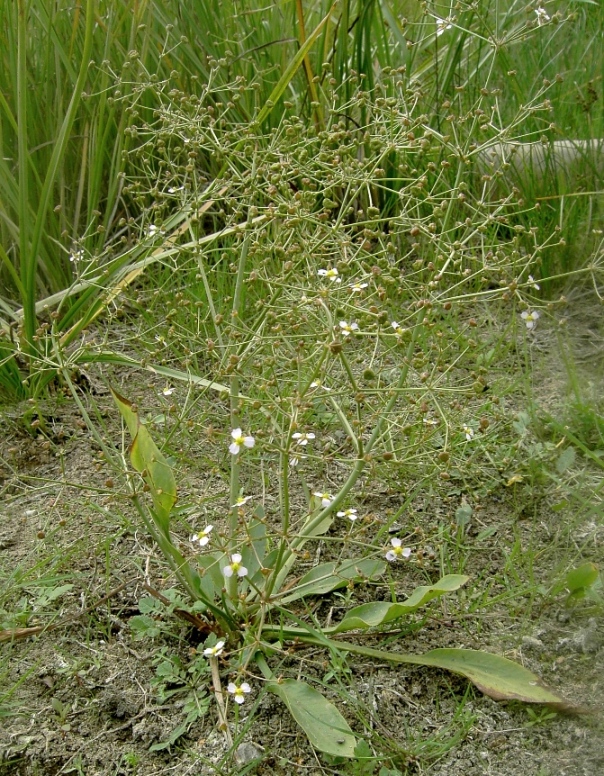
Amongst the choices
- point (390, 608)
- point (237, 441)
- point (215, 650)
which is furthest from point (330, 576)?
point (237, 441)

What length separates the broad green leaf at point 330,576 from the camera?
1841mm

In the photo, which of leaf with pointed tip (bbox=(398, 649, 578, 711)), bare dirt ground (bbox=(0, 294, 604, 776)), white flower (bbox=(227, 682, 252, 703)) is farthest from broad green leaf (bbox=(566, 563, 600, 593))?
white flower (bbox=(227, 682, 252, 703))

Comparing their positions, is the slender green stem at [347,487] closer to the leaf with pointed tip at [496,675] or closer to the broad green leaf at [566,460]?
the leaf with pointed tip at [496,675]

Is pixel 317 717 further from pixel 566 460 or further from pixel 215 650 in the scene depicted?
pixel 566 460

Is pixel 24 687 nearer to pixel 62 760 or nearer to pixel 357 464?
pixel 62 760

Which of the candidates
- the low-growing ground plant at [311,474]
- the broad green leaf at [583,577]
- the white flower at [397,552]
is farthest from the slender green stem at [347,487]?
the broad green leaf at [583,577]

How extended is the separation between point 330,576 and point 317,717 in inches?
12.1

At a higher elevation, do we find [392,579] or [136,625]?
[136,625]

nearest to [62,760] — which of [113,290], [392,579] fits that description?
[392,579]

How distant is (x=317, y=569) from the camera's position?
193cm

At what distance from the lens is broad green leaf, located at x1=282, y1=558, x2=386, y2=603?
1841 mm

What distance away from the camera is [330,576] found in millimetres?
1836

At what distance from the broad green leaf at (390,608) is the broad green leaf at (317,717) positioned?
156 mm

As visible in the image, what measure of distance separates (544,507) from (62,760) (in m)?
1.32
